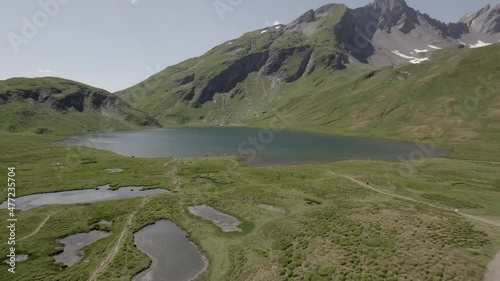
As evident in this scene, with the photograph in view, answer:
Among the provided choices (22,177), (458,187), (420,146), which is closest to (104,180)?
(22,177)

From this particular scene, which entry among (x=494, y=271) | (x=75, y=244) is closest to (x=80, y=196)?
(x=75, y=244)

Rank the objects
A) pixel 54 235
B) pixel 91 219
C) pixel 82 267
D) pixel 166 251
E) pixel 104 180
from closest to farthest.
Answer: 1. pixel 82 267
2. pixel 166 251
3. pixel 54 235
4. pixel 91 219
5. pixel 104 180

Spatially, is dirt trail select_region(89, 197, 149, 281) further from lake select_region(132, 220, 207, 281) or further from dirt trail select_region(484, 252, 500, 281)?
dirt trail select_region(484, 252, 500, 281)

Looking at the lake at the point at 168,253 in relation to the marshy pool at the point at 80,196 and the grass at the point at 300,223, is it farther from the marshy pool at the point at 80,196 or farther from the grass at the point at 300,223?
the marshy pool at the point at 80,196

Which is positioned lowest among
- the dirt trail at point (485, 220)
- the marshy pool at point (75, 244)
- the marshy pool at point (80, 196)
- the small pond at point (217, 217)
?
the dirt trail at point (485, 220)

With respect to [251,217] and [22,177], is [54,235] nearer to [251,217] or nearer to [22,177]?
[251,217]

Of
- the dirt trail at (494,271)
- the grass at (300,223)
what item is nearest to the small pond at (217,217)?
the grass at (300,223)
